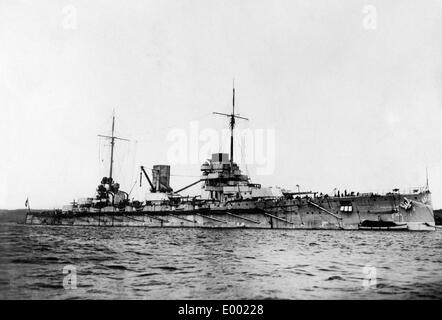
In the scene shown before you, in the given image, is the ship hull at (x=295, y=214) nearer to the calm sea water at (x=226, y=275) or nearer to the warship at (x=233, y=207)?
the warship at (x=233, y=207)

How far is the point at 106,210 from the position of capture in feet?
144

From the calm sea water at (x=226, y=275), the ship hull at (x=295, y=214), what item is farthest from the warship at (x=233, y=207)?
the calm sea water at (x=226, y=275)

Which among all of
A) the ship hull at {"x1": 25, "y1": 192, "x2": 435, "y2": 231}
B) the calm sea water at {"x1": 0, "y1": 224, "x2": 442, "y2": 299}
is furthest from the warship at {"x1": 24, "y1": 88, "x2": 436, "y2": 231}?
the calm sea water at {"x1": 0, "y1": 224, "x2": 442, "y2": 299}

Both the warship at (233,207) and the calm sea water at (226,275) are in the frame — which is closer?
the calm sea water at (226,275)

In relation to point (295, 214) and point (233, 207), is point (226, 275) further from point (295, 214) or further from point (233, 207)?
point (233, 207)

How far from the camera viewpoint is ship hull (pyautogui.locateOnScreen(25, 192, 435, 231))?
28688 mm

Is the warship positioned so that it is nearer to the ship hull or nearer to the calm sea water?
the ship hull

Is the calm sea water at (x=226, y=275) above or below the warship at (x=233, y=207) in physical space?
below

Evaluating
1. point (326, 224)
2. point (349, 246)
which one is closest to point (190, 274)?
point (349, 246)

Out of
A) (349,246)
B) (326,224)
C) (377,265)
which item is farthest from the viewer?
(326,224)

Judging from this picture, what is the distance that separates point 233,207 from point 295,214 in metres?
5.88

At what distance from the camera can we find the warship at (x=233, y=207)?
28.9m
